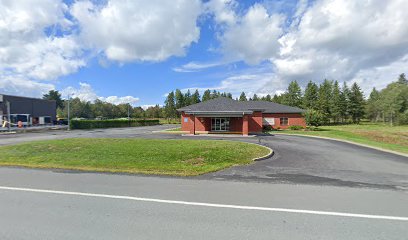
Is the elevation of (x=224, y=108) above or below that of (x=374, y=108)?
below

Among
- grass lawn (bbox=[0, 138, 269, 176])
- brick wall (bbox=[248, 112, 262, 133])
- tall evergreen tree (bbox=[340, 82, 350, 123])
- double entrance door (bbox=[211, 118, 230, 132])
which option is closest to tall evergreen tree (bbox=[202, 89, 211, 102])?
tall evergreen tree (bbox=[340, 82, 350, 123])

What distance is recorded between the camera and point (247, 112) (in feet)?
99.3

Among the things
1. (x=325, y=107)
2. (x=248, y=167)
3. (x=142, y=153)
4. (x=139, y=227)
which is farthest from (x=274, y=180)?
(x=325, y=107)

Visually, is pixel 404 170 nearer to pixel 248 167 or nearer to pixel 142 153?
pixel 248 167

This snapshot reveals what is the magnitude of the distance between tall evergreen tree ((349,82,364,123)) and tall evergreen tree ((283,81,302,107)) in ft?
46.3

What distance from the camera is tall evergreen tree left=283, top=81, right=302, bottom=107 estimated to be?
3091 inches

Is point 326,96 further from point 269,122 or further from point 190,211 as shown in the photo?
point 190,211

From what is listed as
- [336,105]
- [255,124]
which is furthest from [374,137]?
[336,105]

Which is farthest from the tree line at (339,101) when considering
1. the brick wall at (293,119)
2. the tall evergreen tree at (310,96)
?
the brick wall at (293,119)

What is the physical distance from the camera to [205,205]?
19.0 feet

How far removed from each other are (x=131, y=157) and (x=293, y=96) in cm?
7518

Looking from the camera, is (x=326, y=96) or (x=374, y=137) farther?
(x=326, y=96)

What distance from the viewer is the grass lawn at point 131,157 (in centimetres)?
1052

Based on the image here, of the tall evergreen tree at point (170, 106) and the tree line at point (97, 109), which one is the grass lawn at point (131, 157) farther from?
the tree line at point (97, 109)
